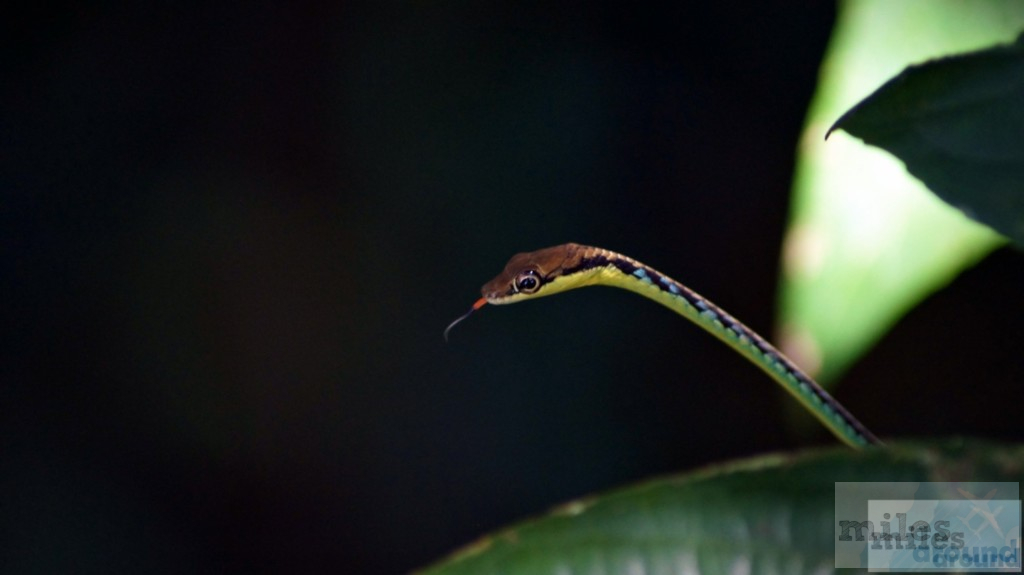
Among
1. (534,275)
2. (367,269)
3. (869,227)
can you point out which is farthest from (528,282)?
(367,269)

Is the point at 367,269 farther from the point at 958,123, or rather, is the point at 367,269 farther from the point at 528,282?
the point at 958,123

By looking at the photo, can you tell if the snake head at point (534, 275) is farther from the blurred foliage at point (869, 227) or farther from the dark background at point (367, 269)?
the dark background at point (367, 269)

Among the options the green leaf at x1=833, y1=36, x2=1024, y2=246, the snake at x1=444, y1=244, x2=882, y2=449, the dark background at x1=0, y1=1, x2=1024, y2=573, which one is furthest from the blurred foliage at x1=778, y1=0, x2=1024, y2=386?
the dark background at x1=0, y1=1, x2=1024, y2=573

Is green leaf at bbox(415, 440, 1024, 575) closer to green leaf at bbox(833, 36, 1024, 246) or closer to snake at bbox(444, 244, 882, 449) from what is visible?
green leaf at bbox(833, 36, 1024, 246)

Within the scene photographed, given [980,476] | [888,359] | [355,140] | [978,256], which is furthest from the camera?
[355,140]

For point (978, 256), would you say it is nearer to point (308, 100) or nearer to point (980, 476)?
point (980, 476)

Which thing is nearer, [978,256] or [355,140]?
[978,256]

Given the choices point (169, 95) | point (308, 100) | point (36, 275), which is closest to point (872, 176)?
point (308, 100)
